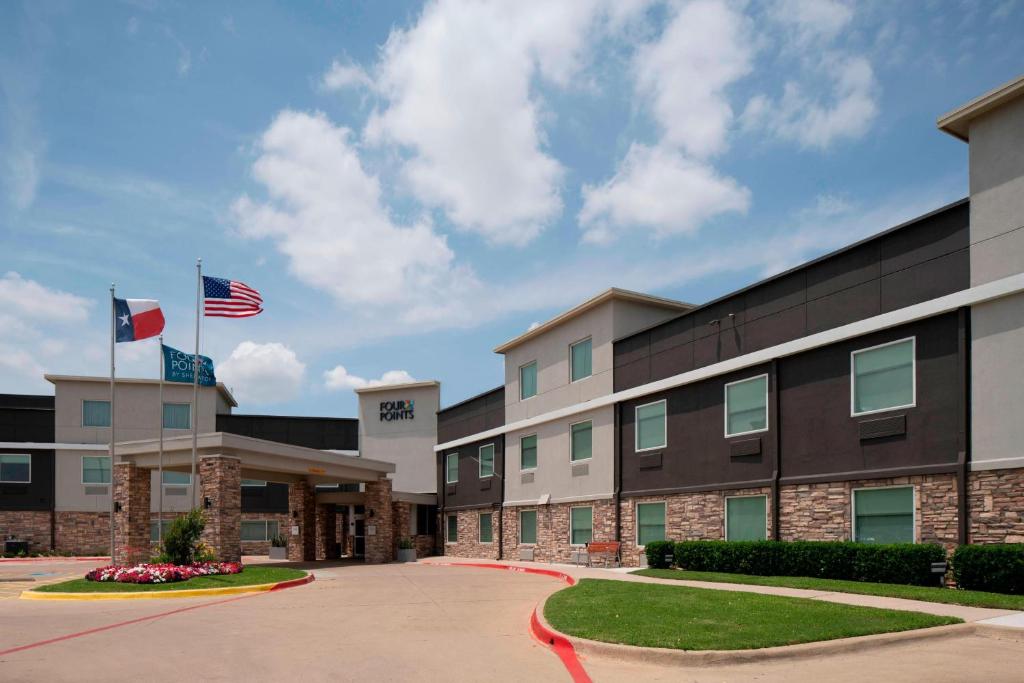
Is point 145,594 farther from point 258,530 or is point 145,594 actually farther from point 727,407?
point 258,530

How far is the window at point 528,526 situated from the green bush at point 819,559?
37.4 ft

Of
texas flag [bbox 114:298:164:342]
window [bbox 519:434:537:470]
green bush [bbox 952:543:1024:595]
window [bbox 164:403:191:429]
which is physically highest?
texas flag [bbox 114:298:164:342]

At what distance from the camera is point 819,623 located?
464 inches

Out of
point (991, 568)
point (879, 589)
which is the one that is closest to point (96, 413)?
point (879, 589)

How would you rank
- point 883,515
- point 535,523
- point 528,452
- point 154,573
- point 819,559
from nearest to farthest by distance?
point 883,515 < point 819,559 < point 154,573 < point 535,523 < point 528,452

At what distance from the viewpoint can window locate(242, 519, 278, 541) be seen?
47500 millimetres

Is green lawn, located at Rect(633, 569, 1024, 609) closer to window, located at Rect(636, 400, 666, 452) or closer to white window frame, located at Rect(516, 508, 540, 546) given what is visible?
window, located at Rect(636, 400, 666, 452)

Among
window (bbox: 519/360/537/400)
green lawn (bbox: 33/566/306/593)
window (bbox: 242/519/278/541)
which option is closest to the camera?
green lawn (bbox: 33/566/306/593)

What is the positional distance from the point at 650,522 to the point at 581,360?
7078 millimetres

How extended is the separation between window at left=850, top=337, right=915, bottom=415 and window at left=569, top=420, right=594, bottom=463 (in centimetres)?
1227

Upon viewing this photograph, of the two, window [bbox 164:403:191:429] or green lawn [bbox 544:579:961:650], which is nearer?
green lawn [bbox 544:579:961:650]

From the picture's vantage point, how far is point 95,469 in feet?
149

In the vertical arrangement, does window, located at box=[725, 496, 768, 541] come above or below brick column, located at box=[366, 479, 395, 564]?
above

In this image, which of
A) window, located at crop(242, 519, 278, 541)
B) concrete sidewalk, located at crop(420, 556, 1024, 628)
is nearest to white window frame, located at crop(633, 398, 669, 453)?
concrete sidewalk, located at crop(420, 556, 1024, 628)
